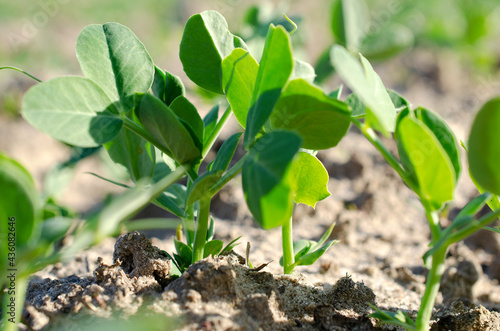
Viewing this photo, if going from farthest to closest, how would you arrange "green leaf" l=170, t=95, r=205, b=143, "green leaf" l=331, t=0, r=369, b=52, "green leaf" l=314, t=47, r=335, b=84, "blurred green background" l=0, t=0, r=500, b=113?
"blurred green background" l=0, t=0, r=500, b=113 → "green leaf" l=331, t=0, r=369, b=52 → "green leaf" l=314, t=47, r=335, b=84 → "green leaf" l=170, t=95, r=205, b=143

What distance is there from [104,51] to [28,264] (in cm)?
47

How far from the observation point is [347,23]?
89.1 inches

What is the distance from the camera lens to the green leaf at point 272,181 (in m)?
0.71

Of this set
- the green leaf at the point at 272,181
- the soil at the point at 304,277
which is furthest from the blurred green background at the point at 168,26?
the green leaf at the point at 272,181

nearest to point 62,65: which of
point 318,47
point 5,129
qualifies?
point 5,129

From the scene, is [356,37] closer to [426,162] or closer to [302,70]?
[302,70]

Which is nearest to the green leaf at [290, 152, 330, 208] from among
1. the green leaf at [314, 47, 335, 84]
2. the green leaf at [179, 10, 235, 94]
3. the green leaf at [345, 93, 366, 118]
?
the green leaf at [345, 93, 366, 118]

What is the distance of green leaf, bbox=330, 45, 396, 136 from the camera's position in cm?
70

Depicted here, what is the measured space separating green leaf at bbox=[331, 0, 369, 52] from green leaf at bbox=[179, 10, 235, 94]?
1.36m

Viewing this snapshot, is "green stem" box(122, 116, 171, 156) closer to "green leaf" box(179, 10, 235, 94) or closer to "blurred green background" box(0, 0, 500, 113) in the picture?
"green leaf" box(179, 10, 235, 94)

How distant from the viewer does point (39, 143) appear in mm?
3180

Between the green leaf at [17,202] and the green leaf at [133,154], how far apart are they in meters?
0.39

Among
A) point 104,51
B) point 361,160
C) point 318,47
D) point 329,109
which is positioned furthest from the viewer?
point 318,47

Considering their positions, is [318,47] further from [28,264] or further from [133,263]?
[28,264]
